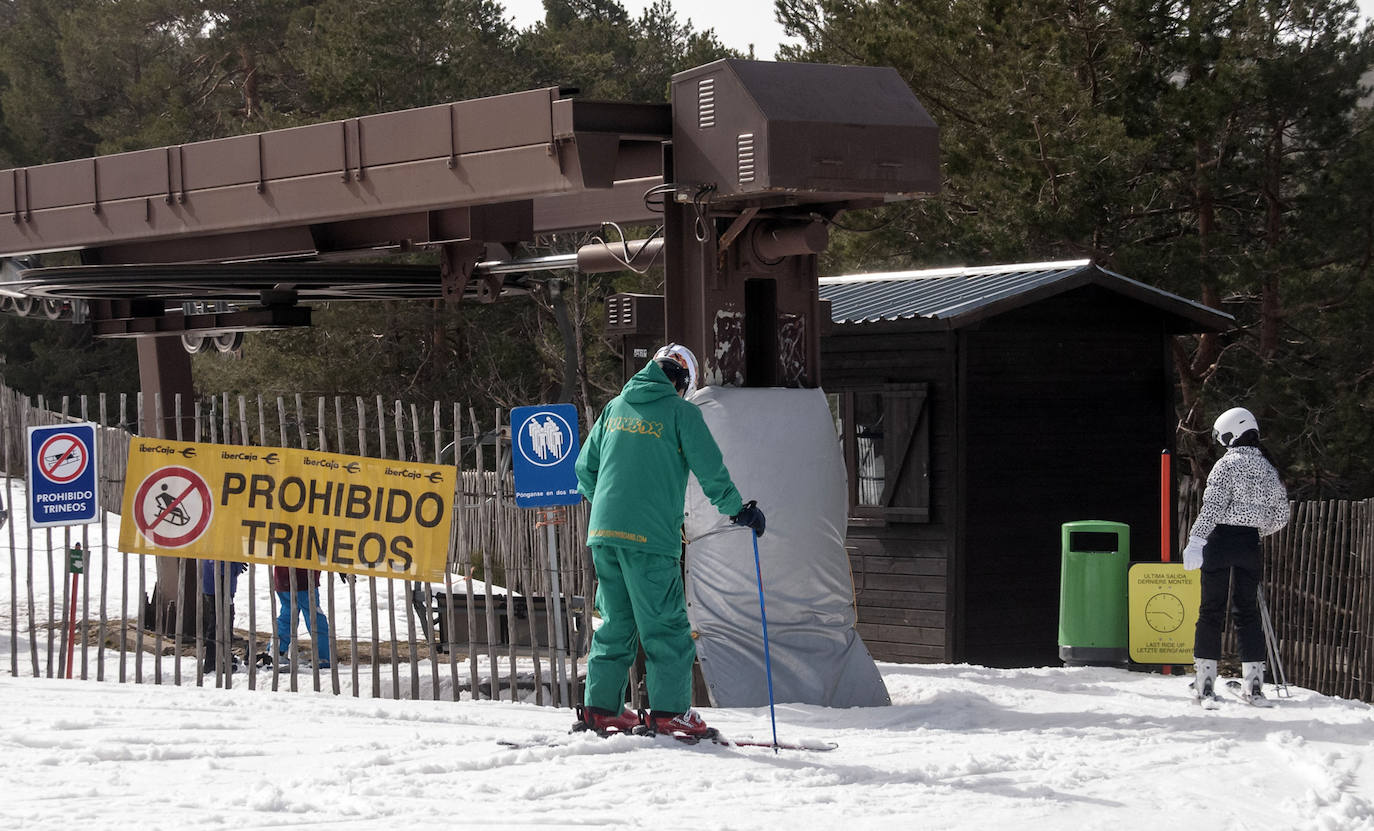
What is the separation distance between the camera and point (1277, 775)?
23.0ft

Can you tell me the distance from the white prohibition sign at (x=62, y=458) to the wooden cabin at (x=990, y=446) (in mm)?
6123

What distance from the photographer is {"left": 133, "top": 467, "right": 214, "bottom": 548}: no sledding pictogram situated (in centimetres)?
1053

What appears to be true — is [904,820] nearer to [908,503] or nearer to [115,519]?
[908,503]

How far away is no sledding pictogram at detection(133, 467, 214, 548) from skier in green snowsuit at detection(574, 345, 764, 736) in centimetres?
398

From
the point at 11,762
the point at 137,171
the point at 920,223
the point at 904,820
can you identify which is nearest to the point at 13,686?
the point at 11,762

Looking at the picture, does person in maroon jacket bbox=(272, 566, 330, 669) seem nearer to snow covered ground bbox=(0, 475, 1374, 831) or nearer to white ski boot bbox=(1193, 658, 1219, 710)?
snow covered ground bbox=(0, 475, 1374, 831)

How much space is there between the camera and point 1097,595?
1149 centimetres

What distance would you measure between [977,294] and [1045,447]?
146cm

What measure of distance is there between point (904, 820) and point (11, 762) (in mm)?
3570

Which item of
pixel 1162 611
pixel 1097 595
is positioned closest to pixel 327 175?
pixel 1097 595

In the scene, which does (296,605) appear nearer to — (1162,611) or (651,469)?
(651,469)

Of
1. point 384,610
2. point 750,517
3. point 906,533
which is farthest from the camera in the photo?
point 384,610

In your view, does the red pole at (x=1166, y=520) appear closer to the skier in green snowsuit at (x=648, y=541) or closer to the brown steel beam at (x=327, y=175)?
the brown steel beam at (x=327, y=175)

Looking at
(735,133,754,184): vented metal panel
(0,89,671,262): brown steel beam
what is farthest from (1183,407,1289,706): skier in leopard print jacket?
(0,89,671,262): brown steel beam
